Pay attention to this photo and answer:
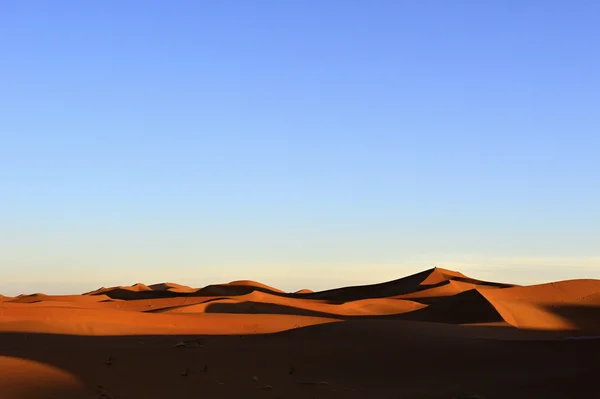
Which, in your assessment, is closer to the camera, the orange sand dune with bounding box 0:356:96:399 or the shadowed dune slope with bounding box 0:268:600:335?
the orange sand dune with bounding box 0:356:96:399

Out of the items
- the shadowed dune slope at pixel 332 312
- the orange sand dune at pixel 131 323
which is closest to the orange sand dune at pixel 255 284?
the shadowed dune slope at pixel 332 312

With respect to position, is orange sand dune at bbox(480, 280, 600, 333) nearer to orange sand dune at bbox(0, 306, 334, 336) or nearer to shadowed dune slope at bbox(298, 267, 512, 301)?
orange sand dune at bbox(0, 306, 334, 336)

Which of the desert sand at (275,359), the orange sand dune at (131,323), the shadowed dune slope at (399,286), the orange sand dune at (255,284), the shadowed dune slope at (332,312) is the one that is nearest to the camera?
the desert sand at (275,359)

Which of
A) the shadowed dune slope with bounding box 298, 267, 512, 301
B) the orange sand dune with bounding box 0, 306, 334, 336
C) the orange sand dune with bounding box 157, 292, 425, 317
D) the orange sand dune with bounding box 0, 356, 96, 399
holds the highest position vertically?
the shadowed dune slope with bounding box 298, 267, 512, 301

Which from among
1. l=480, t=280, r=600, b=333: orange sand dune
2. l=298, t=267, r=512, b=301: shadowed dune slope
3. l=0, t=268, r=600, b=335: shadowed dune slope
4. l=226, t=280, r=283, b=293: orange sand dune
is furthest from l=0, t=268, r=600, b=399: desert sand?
l=226, t=280, r=283, b=293: orange sand dune

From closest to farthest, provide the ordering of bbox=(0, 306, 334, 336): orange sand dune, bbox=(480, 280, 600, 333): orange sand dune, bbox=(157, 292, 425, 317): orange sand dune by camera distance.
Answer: bbox=(0, 306, 334, 336): orange sand dune, bbox=(480, 280, 600, 333): orange sand dune, bbox=(157, 292, 425, 317): orange sand dune

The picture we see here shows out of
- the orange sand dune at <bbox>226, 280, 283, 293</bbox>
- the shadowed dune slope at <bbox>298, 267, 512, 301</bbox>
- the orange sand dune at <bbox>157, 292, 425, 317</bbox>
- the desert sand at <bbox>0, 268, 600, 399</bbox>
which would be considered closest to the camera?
the desert sand at <bbox>0, 268, 600, 399</bbox>

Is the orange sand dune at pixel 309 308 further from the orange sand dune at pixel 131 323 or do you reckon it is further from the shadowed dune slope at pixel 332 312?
the orange sand dune at pixel 131 323

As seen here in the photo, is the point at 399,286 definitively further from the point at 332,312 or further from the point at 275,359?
the point at 275,359

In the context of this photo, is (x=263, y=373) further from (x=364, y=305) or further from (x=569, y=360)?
(x=364, y=305)

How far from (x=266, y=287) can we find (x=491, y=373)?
4111cm

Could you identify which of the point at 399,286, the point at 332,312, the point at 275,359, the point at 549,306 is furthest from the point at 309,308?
the point at 275,359

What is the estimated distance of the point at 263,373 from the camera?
1159 centimetres

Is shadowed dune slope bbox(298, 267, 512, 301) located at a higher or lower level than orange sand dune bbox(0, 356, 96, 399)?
higher
